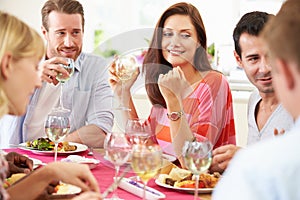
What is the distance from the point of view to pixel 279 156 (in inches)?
40.7

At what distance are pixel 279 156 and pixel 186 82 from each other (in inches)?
63.2

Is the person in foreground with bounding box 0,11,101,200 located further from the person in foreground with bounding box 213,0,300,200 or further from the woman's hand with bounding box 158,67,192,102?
the woman's hand with bounding box 158,67,192,102

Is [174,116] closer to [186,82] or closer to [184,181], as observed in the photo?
[186,82]

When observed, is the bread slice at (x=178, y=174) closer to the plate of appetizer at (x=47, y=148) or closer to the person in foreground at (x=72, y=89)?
the plate of appetizer at (x=47, y=148)

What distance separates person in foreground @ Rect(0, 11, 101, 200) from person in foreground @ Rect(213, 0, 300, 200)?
1.75 ft

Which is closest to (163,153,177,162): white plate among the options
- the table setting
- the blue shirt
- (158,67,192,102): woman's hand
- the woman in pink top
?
the table setting

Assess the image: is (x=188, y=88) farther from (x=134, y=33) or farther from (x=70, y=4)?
(x=70, y=4)

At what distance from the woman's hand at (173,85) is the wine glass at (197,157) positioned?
762 millimetres

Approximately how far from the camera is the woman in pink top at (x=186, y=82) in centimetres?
259

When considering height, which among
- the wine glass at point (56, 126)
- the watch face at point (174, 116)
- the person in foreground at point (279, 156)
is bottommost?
the wine glass at point (56, 126)

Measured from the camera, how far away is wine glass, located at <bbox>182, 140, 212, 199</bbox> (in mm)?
1717

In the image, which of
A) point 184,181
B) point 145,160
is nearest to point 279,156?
point 145,160

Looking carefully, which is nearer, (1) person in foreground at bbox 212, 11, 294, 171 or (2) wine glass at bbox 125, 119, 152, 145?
(2) wine glass at bbox 125, 119, 152, 145

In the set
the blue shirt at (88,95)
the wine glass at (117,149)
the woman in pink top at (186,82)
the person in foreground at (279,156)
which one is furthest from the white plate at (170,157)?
the person in foreground at (279,156)
